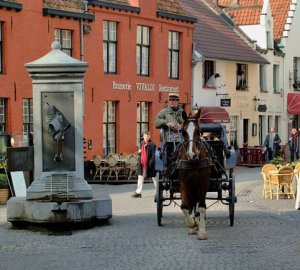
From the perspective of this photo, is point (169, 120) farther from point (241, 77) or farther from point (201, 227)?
point (241, 77)

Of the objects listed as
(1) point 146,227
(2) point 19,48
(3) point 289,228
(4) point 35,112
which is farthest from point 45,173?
(2) point 19,48

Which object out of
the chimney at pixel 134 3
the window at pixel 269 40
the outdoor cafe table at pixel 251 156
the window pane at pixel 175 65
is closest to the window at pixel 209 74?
the window pane at pixel 175 65

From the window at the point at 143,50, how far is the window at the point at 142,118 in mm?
1296

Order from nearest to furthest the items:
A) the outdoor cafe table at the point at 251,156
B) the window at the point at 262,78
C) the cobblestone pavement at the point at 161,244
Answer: the cobblestone pavement at the point at 161,244, the outdoor cafe table at the point at 251,156, the window at the point at 262,78

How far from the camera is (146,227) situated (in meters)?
16.0

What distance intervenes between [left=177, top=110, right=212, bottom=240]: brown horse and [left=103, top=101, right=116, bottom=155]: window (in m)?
19.6

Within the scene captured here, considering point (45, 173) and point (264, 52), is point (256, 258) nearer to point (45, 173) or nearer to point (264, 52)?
point (45, 173)

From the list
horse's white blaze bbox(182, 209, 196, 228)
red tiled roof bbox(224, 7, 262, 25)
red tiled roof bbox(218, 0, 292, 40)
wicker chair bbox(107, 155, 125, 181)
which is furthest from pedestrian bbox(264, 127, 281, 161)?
horse's white blaze bbox(182, 209, 196, 228)

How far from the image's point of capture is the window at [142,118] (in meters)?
36.3

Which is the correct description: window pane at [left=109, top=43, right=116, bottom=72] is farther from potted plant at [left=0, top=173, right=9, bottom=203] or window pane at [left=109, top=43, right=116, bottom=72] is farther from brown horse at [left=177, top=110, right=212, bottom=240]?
brown horse at [left=177, top=110, right=212, bottom=240]

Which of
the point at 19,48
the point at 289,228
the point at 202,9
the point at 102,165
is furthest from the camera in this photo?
the point at 202,9

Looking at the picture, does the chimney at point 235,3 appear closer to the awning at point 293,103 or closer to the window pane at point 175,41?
the awning at point 293,103

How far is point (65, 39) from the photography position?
32.2 m

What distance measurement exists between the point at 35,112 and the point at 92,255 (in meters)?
4.68
